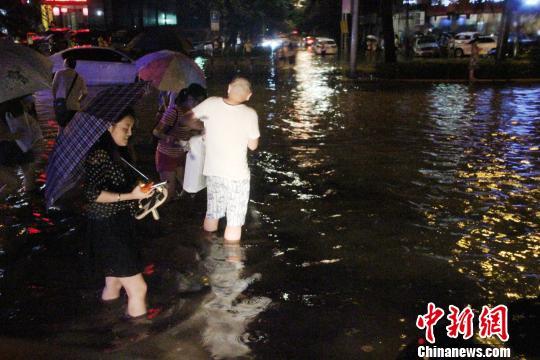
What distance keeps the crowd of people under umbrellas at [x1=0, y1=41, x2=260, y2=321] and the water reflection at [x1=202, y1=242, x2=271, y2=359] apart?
1.03ft

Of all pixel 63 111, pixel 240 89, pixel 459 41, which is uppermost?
pixel 240 89

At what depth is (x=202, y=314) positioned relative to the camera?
4621 mm

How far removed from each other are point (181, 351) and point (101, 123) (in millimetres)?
1757

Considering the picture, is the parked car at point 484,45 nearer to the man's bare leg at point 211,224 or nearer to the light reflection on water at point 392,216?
the light reflection on water at point 392,216

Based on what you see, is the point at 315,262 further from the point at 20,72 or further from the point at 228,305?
the point at 20,72

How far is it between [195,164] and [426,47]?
126ft

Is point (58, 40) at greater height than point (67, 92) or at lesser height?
greater

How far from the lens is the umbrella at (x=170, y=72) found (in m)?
6.66

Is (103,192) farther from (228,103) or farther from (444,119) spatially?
(444,119)

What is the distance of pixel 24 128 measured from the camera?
8.84 m

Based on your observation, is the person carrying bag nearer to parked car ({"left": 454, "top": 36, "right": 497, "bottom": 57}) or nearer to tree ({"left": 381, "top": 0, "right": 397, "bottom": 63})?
tree ({"left": 381, "top": 0, "right": 397, "bottom": 63})

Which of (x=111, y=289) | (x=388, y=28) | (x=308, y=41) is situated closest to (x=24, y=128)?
(x=111, y=289)

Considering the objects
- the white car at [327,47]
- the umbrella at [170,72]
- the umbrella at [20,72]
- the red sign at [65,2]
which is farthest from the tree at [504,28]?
the red sign at [65,2]

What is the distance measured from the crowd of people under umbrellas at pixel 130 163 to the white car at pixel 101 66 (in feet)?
36.8
